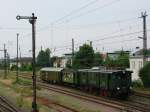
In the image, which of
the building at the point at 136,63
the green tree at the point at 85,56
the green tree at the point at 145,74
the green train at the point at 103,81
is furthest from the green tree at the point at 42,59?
the green tree at the point at 145,74

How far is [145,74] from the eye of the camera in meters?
46.2

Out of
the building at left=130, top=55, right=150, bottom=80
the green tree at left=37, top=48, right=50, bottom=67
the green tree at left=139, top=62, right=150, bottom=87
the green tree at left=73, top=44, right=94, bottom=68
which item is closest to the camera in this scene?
the green tree at left=139, top=62, right=150, bottom=87

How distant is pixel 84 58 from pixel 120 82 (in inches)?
1724

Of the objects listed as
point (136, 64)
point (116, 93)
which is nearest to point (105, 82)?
point (116, 93)

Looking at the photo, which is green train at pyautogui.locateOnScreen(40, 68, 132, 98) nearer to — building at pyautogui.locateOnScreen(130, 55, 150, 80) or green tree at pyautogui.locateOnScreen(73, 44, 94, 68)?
building at pyautogui.locateOnScreen(130, 55, 150, 80)

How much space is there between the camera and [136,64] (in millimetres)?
55219

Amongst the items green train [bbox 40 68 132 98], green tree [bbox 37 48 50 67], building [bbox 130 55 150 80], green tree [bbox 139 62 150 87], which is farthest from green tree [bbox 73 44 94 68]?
green tree [bbox 37 48 50 67]

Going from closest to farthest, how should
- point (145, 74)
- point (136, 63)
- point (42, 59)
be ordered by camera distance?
point (145, 74) < point (136, 63) < point (42, 59)

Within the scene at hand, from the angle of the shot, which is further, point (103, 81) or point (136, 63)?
point (136, 63)

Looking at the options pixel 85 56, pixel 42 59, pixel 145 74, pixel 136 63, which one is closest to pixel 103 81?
pixel 145 74

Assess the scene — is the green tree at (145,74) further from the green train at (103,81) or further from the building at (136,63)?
the green train at (103,81)

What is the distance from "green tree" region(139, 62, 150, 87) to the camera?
4570 cm

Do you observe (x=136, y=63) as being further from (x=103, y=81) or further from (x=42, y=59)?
(x=42, y=59)

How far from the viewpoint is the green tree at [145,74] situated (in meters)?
45.7
